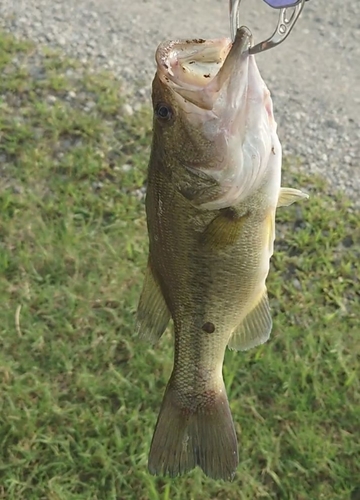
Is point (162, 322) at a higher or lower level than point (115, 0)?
higher

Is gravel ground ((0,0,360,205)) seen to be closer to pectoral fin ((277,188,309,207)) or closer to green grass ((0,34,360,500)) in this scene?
green grass ((0,34,360,500))

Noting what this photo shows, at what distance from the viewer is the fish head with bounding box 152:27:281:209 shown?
1479mm

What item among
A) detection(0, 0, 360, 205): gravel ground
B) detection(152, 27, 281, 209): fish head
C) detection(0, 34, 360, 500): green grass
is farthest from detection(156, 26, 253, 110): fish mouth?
detection(0, 0, 360, 205): gravel ground

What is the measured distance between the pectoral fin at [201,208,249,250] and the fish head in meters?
0.03

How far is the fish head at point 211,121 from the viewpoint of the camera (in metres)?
1.48

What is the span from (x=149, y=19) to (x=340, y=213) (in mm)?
2439

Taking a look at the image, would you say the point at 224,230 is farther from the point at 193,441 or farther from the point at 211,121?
the point at 193,441

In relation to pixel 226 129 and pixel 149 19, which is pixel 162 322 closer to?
pixel 226 129

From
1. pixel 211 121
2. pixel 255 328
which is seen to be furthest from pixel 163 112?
pixel 255 328

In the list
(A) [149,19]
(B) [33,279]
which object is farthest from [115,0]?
(B) [33,279]

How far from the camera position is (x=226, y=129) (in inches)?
60.7

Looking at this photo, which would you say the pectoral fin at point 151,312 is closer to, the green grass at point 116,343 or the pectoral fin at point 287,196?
the pectoral fin at point 287,196

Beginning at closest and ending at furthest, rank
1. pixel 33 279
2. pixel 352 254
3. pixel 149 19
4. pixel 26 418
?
1. pixel 26 418
2. pixel 33 279
3. pixel 352 254
4. pixel 149 19

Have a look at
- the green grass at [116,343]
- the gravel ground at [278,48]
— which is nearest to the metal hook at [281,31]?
the green grass at [116,343]
